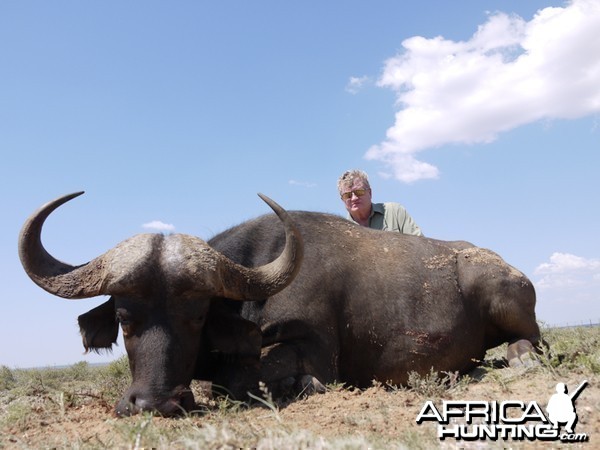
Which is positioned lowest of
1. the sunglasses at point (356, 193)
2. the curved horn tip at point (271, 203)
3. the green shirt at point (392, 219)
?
the curved horn tip at point (271, 203)

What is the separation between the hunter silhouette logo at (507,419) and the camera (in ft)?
9.41

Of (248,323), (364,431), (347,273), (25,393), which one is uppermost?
(347,273)

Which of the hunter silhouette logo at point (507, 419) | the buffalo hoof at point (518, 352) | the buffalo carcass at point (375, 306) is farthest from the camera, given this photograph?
the buffalo hoof at point (518, 352)

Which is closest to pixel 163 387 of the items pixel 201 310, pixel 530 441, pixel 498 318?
pixel 201 310

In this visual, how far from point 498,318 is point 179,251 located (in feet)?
11.8

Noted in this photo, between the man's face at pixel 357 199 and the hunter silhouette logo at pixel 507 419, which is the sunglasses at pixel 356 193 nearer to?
the man's face at pixel 357 199

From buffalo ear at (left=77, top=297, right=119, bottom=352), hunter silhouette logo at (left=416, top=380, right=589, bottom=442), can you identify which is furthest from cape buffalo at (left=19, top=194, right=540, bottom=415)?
hunter silhouette logo at (left=416, top=380, right=589, bottom=442)

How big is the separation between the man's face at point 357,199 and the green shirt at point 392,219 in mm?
150

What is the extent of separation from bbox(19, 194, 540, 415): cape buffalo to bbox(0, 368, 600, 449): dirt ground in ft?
1.38

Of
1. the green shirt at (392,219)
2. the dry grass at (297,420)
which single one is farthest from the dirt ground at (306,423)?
the green shirt at (392,219)

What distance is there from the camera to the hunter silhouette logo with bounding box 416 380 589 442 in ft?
9.41

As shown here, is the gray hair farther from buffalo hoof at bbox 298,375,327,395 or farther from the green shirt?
buffalo hoof at bbox 298,375,327,395

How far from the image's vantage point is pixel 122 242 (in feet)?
15.3

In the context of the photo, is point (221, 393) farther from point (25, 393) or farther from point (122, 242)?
point (25, 393)
